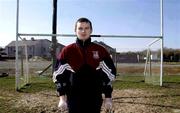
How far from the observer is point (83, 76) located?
4492mm

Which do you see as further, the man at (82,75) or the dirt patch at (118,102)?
the dirt patch at (118,102)

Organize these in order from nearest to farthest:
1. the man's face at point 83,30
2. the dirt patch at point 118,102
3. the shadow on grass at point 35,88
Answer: the man's face at point 83,30 → the dirt patch at point 118,102 → the shadow on grass at point 35,88

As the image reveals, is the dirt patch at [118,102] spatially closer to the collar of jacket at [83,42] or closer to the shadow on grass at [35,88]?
the shadow on grass at [35,88]

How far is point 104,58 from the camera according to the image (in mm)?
4645

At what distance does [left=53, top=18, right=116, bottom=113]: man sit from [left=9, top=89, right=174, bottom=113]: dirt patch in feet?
16.8

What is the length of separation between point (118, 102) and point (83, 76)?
22.2 ft

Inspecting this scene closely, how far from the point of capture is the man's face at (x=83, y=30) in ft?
14.7

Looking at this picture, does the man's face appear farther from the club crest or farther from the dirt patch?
the dirt patch

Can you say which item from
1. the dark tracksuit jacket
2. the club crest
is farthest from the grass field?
the club crest

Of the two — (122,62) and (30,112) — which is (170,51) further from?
(30,112)

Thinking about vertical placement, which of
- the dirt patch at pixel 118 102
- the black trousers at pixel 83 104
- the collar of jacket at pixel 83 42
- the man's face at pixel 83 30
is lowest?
the dirt patch at pixel 118 102

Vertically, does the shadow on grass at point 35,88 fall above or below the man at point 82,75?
below

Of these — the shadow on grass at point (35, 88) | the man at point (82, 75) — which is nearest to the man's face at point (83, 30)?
the man at point (82, 75)

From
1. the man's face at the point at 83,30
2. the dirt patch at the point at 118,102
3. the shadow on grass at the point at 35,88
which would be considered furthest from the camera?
the shadow on grass at the point at 35,88
